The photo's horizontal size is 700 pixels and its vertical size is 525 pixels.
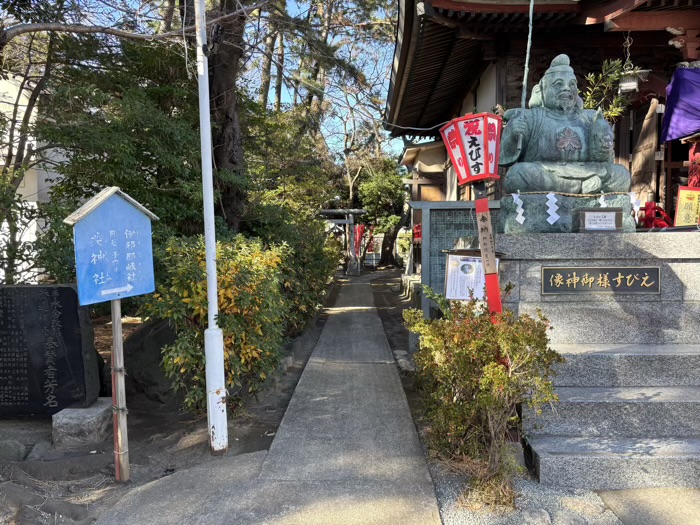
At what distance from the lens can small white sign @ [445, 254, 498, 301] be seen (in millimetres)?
4422

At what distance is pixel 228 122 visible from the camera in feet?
24.9

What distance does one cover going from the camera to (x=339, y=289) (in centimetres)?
1770

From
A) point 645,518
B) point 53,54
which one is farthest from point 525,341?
point 53,54

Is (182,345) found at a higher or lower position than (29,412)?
higher

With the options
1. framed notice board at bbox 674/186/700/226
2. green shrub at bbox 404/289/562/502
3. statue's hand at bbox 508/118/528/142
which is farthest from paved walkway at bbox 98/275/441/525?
framed notice board at bbox 674/186/700/226

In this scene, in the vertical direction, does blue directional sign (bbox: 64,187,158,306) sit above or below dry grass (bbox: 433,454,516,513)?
above

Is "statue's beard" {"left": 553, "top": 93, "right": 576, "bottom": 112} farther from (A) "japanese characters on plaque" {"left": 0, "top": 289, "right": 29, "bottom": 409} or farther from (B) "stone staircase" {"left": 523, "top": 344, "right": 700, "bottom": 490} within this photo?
(A) "japanese characters on plaque" {"left": 0, "top": 289, "right": 29, "bottom": 409}

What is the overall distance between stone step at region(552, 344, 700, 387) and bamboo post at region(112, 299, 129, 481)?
11.4 ft

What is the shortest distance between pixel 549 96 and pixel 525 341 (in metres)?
3.46

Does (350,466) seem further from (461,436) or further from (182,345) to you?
(182,345)

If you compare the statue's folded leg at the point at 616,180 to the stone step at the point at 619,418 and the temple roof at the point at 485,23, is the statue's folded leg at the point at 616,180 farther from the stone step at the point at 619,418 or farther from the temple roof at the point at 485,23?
the temple roof at the point at 485,23

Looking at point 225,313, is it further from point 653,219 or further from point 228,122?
point 653,219

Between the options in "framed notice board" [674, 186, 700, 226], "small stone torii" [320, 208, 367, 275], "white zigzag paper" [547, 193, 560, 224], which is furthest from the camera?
"small stone torii" [320, 208, 367, 275]

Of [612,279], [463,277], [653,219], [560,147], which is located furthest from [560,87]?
[653,219]
